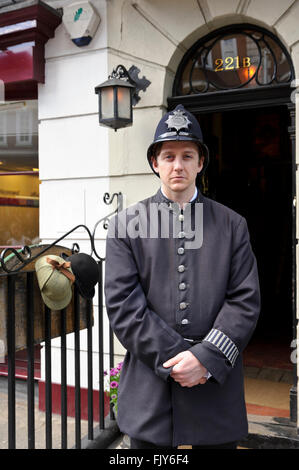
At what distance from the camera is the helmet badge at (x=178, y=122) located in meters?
2.13

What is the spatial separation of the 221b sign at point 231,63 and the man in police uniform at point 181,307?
2.09 meters

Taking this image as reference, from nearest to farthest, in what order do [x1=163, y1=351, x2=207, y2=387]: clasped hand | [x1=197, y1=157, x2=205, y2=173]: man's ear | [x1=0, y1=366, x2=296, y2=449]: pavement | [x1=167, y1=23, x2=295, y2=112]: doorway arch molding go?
[x1=163, y1=351, x2=207, y2=387]: clasped hand < [x1=197, y1=157, x2=205, y2=173]: man's ear < [x1=0, y1=366, x2=296, y2=449]: pavement < [x1=167, y1=23, x2=295, y2=112]: doorway arch molding

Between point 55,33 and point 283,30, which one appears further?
point 55,33

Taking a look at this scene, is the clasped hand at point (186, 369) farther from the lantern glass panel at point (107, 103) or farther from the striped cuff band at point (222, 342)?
the lantern glass panel at point (107, 103)

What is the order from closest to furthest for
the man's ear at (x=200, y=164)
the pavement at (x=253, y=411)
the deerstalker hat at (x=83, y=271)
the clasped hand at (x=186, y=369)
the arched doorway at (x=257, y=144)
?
the clasped hand at (x=186, y=369) < the man's ear at (x=200, y=164) < the deerstalker hat at (x=83, y=271) < the pavement at (x=253, y=411) < the arched doorway at (x=257, y=144)

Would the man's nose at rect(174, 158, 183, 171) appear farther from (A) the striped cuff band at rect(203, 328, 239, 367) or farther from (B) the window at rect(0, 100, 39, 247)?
(B) the window at rect(0, 100, 39, 247)

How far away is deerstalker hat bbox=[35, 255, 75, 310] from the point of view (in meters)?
2.63

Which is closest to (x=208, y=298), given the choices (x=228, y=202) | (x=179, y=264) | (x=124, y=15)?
(x=179, y=264)

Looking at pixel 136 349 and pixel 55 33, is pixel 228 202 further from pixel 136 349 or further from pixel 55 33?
pixel 136 349

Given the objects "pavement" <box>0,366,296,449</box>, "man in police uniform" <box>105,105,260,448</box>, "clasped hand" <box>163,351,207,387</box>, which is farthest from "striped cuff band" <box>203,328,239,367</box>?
"pavement" <box>0,366,296,449</box>

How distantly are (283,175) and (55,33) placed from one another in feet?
18.3

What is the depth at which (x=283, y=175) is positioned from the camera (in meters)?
8.73

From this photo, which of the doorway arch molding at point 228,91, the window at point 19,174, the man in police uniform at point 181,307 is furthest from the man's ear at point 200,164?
the window at point 19,174

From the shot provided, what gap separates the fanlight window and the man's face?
2137 millimetres
